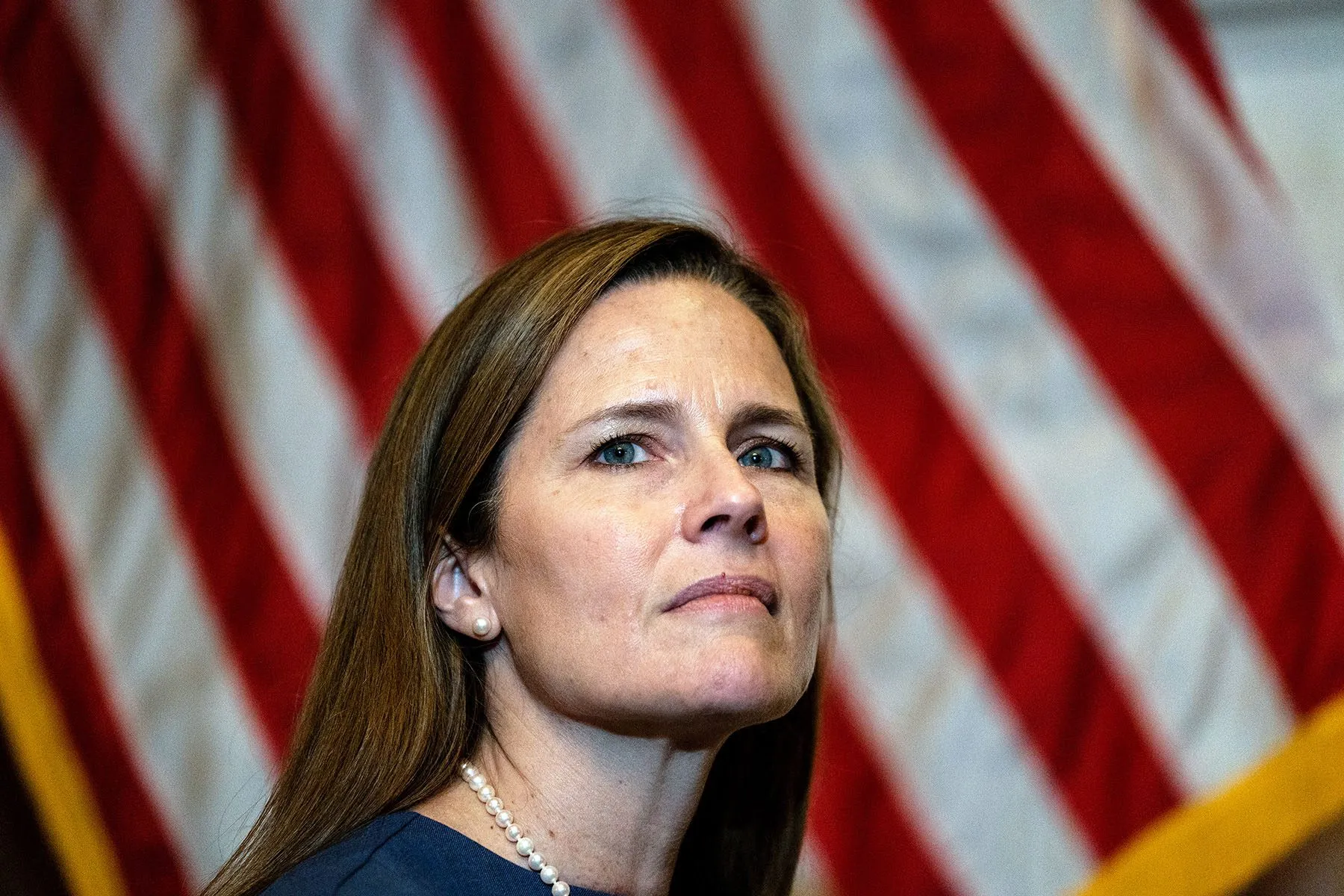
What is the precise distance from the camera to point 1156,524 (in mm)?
1970

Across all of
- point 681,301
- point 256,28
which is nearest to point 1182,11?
point 681,301

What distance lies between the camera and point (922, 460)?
6.64 feet

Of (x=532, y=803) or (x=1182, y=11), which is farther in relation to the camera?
(x=1182, y=11)

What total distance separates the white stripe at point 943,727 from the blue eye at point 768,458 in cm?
68

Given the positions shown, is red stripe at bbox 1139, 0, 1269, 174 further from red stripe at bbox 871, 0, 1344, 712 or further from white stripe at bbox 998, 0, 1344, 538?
red stripe at bbox 871, 0, 1344, 712

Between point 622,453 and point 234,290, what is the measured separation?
106 cm

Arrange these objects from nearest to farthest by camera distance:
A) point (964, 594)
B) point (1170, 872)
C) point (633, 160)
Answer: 1. point (1170, 872)
2. point (964, 594)
3. point (633, 160)

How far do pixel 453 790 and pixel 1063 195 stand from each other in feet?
4.38

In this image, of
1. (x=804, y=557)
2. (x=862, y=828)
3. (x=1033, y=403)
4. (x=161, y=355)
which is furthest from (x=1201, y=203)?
(x=161, y=355)

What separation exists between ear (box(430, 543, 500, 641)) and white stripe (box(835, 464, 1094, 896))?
79 centimetres

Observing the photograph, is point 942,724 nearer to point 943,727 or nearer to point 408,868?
point 943,727

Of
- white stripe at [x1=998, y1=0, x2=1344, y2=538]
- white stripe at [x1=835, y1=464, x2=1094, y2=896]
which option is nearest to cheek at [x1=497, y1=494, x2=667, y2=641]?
white stripe at [x1=835, y1=464, x2=1094, y2=896]

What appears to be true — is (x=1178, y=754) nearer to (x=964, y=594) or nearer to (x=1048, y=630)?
(x=1048, y=630)

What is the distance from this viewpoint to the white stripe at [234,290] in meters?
2.01
